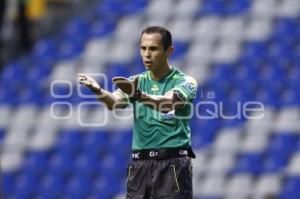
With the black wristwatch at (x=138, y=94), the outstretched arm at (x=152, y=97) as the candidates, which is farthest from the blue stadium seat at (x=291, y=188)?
the black wristwatch at (x=138, y=94)

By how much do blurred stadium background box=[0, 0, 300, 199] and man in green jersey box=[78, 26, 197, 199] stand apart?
5495mm

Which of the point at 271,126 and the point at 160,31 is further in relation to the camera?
the point at 271,126

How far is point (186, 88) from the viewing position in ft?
22.8

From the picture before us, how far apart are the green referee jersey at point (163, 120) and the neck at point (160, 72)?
0.02 metres

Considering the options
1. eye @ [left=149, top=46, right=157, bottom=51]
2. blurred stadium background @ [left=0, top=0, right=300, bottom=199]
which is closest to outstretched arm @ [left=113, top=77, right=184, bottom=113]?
eye @ [left=149, top=46, right=157, bottom=51]

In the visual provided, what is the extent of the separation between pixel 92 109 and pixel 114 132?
0.58 m

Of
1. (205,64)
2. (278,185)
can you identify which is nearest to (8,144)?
(205,64)

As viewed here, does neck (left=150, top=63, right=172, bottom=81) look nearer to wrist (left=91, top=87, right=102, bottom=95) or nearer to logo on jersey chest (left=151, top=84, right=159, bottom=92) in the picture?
logo on jersey chest (left=151, top=84, right=159, bottom=92)

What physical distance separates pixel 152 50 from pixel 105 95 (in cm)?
41

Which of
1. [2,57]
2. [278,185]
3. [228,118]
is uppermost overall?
[2,57]

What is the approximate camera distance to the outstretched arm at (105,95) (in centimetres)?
664

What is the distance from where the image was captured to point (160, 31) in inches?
270

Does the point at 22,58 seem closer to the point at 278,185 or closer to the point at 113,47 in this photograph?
the point at 113,47

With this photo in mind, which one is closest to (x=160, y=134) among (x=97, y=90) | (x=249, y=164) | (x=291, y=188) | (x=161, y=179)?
(x=161, y=179)
